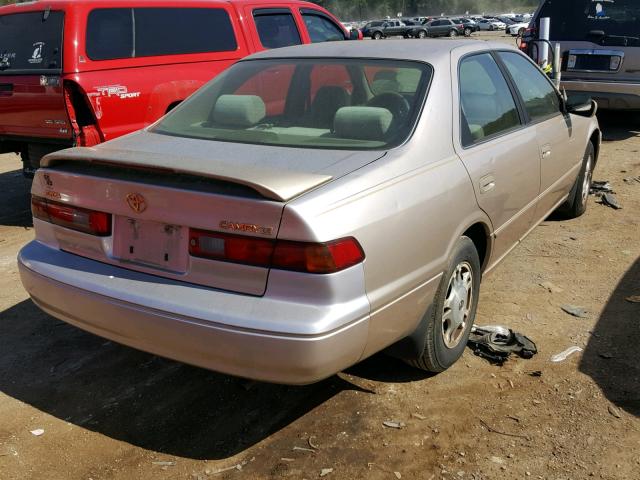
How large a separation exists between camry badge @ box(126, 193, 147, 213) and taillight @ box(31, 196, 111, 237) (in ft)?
0.61

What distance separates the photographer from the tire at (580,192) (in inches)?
228

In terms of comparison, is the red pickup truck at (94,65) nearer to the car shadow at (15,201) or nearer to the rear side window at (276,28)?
the car shadow at (15,201)

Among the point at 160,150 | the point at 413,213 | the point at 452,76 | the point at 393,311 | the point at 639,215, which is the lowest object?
the point at 639,215

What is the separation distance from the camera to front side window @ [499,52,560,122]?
→ 448cm

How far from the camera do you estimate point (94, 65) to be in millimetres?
6098

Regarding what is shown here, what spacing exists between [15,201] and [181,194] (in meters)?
5.46

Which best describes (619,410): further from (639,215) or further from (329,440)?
(639,215)

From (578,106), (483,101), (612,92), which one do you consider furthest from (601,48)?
(483,101)

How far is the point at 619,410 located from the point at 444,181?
134 centimetres

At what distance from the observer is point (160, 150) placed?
3.25m

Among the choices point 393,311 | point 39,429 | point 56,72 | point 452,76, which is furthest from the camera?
point 56,72

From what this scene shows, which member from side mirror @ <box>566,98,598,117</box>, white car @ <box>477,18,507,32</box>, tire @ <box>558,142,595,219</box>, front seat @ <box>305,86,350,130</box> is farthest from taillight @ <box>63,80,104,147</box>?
white car @ <box>477,18,507,32</box>

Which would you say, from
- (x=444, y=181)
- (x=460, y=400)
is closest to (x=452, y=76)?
(x=444, y=181)

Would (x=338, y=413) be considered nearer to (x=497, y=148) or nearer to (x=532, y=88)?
(x=497, y=148)
